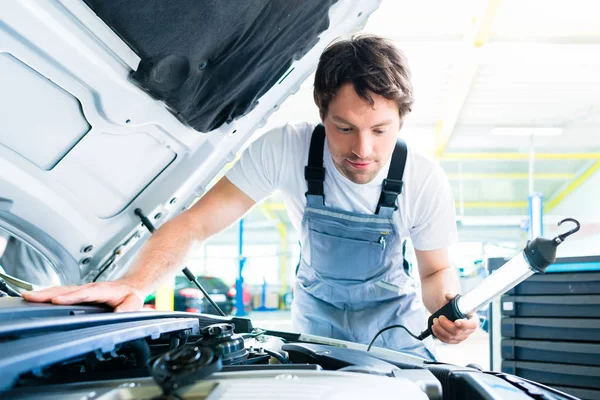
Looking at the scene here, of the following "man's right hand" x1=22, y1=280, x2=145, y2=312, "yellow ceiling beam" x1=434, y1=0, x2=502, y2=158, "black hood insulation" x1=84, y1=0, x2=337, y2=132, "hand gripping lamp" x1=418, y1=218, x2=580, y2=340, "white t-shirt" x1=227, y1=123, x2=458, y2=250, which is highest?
"yellow ceiling beam" x1=434, y1=0, x2=502, y2=158

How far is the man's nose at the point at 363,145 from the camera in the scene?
143 centimetres

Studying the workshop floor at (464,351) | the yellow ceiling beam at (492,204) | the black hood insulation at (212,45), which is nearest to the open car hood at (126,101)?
the black hood insulation at (212,45)

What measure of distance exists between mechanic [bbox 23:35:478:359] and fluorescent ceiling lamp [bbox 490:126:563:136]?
5.95m

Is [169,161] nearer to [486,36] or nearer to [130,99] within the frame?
[130,99]

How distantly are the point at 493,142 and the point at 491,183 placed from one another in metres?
2.45

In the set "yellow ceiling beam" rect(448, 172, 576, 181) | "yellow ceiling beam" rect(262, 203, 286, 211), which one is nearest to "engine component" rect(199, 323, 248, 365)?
"yellow ceiling beam" rect(448, 172, 576, 181)

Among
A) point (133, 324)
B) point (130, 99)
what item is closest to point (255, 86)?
point (130, 99)

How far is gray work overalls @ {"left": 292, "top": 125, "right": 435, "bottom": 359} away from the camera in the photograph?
1.67m

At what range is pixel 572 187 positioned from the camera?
1009cm

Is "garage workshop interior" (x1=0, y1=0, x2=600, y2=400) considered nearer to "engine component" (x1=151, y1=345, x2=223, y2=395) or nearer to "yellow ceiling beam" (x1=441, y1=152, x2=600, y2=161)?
"engine component" (x1=151, y1=345, x2=223, y2=395)

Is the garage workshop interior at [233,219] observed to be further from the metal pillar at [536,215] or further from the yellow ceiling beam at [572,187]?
the yellow ceiling beam at [572,187]

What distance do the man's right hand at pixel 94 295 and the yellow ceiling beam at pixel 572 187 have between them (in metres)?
9.44

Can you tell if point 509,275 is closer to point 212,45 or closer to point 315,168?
point 315,168

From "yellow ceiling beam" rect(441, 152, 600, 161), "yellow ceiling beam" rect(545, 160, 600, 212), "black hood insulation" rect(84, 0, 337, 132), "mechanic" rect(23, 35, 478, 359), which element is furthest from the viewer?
"yellow ceiling beam" rect(545, 160, 600, 212)
